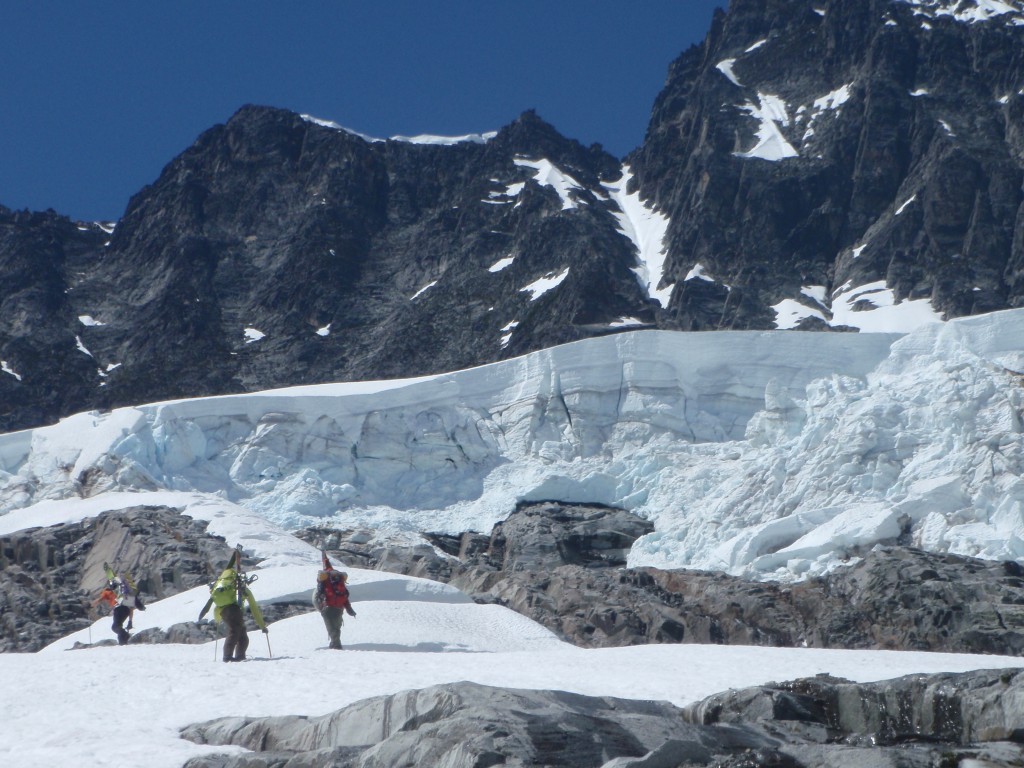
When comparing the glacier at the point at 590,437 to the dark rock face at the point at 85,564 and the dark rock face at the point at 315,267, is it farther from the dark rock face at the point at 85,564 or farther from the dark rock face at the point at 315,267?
the dark rock face at the point at 315,267

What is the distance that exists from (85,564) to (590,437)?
1258 cm

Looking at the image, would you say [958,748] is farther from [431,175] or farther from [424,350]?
[431,175]

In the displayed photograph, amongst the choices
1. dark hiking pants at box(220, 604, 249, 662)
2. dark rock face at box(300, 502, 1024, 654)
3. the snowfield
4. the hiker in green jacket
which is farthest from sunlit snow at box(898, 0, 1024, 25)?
dark hiking pants at box(220, 604, 249, 662)

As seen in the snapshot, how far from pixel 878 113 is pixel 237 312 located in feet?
116

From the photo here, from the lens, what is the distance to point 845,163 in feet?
236

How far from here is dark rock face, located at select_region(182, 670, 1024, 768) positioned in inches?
298

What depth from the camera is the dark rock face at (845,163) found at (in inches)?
2537

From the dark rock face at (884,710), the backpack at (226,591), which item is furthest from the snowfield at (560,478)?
the dark rock face at (884,710)

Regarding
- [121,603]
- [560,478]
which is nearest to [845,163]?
[560,478]

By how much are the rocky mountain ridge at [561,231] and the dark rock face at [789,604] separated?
37.4 meters

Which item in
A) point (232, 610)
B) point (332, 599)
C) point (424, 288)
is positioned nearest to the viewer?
point (232, 610)

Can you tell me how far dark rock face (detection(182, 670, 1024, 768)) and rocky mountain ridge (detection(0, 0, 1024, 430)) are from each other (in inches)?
1974

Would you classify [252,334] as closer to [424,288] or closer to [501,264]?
[424,288]

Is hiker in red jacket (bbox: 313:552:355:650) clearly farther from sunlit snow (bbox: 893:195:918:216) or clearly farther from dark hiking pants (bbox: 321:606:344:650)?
sunlit snow (bbox: 893:195:918:216)
